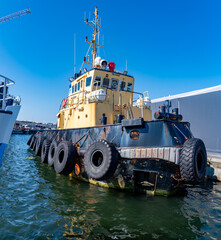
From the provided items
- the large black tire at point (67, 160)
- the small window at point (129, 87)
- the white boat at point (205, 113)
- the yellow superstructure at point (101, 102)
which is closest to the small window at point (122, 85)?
the yellow superstructure at point (101, 102)

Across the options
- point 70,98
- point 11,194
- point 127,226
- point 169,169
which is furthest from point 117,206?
point 70,98

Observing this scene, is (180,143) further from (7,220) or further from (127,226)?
(7,220)

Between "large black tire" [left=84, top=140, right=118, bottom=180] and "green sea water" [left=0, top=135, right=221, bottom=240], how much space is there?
75 centimetres

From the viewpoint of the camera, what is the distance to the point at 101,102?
8430mm

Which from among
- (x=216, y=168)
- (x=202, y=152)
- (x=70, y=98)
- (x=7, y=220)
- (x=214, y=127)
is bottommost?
(x=7, y=220)

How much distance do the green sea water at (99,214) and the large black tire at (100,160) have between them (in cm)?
75

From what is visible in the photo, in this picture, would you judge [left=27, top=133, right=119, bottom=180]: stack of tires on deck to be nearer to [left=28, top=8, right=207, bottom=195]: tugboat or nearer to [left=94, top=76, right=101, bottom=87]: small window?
[left=28, top=8, right=207, bottom=195]: tugboat

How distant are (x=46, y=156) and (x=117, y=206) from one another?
7007mm

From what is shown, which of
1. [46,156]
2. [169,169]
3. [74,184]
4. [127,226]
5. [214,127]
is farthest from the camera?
[214,127]

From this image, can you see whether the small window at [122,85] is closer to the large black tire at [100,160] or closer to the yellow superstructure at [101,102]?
the yellow superstructure at [101,102]

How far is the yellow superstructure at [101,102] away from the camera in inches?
325

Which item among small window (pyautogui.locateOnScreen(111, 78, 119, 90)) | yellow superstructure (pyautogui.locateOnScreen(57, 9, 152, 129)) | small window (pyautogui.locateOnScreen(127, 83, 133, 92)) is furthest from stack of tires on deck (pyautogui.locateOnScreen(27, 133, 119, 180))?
small window (pyautogui.locateOnScreen(127, 83, 133, 92))

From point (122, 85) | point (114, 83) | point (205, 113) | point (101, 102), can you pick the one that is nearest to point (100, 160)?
point (101, 102)

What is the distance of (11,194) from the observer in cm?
582
